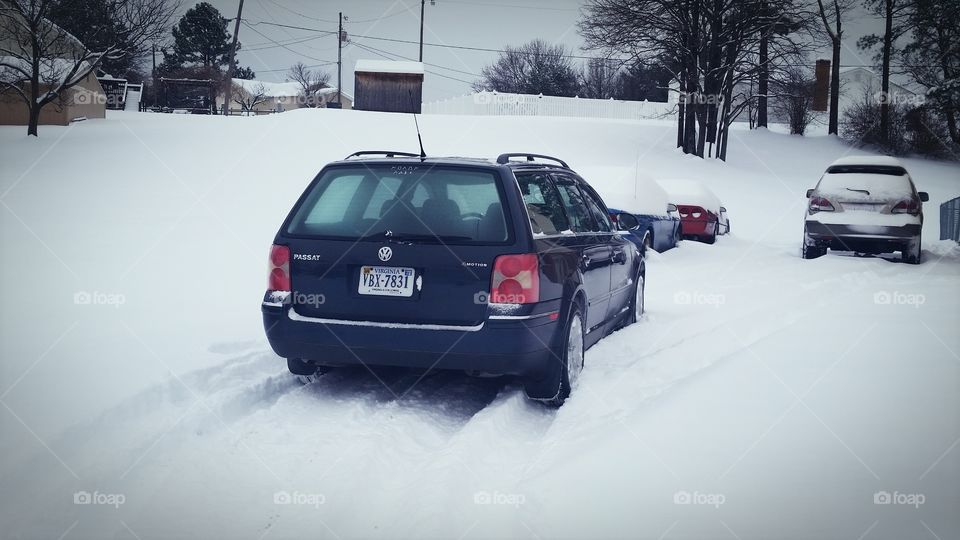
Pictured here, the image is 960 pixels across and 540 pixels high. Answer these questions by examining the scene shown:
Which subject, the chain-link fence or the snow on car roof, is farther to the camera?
the chain-link fence

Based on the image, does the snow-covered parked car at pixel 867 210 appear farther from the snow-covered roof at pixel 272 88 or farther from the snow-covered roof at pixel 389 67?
the snow-covered roof at pixel 272 88

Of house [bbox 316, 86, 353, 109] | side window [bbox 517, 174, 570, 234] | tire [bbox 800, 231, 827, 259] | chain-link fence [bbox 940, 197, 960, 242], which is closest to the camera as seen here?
side window [bbox 517, 174, 570, 234]

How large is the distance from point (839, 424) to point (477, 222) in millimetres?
2432

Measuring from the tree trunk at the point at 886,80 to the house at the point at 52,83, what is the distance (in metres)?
38.5

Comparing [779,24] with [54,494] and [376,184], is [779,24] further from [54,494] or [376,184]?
[54,494]

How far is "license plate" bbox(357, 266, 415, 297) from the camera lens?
5051 mm

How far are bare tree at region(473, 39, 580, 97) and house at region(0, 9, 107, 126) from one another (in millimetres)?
40169

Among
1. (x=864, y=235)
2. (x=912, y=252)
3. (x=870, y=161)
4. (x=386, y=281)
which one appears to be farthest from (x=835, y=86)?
(x=386, y=281)

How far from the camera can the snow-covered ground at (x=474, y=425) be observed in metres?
3.69

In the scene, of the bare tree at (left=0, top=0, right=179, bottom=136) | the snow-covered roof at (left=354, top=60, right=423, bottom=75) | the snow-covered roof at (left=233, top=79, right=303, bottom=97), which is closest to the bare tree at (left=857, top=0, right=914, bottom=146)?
the snow-covered roof at (left=354, top=60, right=423, bottom=75)

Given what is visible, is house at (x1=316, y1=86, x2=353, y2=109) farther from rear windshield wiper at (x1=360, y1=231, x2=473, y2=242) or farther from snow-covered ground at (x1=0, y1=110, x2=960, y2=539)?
rear windshield wiper at (x1=360, y1=231, x2=473, y2=242)

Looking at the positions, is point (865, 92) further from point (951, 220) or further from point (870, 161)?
point (870, 161)

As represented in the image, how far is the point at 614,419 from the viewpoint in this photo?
16.3 ft

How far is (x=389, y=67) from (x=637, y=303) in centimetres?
3670
